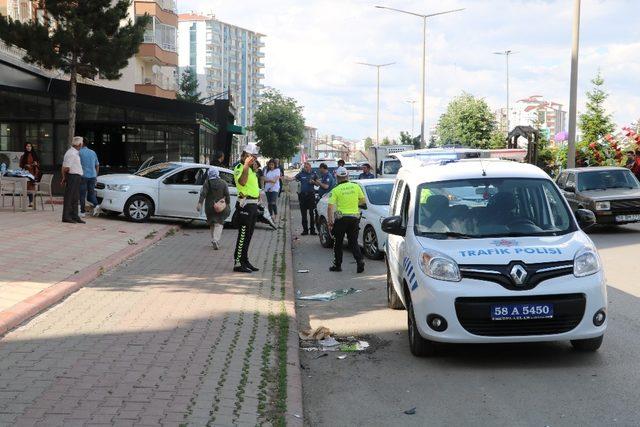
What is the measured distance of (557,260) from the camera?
21.4ft

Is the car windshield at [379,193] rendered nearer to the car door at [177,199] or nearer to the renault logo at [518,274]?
the car door at [177,199]

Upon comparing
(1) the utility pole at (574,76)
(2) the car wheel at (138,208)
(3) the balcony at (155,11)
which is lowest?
(2) the car wheel at (138,208)

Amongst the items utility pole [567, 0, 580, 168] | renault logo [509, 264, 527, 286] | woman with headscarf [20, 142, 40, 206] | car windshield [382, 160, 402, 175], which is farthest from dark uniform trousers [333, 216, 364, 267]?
car windshield [382, 160, 402, 175]

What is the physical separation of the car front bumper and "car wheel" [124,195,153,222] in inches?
550

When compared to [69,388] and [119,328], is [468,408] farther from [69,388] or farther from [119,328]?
[119,328]

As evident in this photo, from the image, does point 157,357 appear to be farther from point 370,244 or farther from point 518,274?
point 370,244

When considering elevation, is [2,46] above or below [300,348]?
above

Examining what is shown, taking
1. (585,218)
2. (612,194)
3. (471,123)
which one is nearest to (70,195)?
(585,218)

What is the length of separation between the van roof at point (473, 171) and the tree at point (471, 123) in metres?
53.2

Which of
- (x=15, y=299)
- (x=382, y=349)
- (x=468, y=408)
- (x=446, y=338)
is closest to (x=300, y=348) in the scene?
(x=382, y=349)

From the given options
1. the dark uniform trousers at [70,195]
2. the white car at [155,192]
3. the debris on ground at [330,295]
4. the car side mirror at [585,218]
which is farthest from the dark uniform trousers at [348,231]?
the white car at [155,192]

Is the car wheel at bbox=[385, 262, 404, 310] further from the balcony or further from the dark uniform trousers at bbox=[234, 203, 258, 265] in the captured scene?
the balcony

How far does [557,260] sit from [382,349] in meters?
1.87

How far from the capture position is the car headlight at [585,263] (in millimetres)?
6551
